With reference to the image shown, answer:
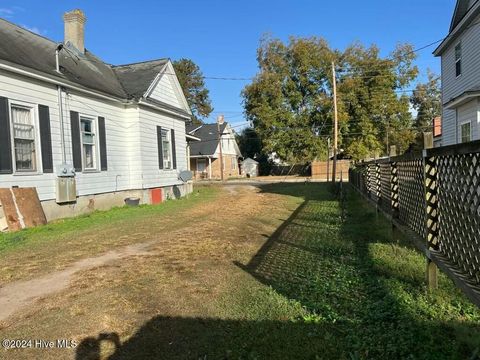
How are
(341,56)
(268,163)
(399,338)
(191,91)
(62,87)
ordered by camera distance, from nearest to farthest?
Result: (399,338) → (62,87) → (341,56) → (268,163) → (191,91)

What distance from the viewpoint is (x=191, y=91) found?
66.2 meters

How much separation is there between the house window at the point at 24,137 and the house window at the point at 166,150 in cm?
700

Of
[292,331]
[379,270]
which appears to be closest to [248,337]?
[292,331]

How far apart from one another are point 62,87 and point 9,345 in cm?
948

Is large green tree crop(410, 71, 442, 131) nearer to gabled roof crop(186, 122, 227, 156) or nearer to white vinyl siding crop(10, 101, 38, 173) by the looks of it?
gabled roof crop(186, 122, 227, 156)

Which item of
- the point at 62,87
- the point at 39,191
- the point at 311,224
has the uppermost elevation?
the point at 62,87

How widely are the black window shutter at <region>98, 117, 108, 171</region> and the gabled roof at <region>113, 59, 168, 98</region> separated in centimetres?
193

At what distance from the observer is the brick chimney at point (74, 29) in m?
16.0

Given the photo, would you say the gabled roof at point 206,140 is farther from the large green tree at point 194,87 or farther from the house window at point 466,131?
the house window at point 466,131

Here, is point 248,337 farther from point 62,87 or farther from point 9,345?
point 62,87

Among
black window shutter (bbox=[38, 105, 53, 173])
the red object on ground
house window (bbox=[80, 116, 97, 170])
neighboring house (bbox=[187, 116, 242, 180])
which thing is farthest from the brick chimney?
neighboring house (bbox=[187, 116, 242, 180])

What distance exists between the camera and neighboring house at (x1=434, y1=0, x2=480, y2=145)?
1250 centimetres

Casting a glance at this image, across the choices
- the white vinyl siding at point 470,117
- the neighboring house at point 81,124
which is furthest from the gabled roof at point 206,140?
the white vinyl siding at point 470,117

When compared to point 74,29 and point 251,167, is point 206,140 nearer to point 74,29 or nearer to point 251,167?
point 251,167
